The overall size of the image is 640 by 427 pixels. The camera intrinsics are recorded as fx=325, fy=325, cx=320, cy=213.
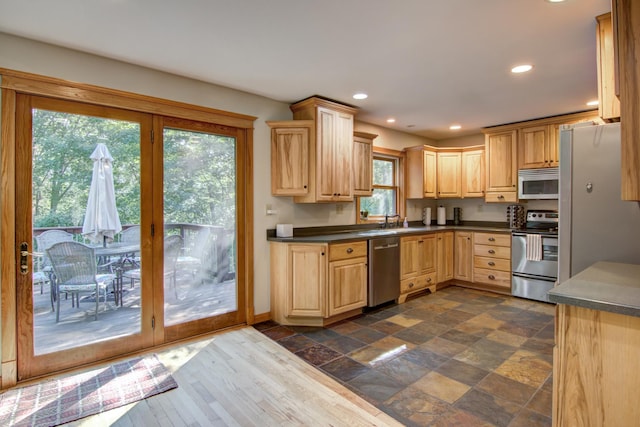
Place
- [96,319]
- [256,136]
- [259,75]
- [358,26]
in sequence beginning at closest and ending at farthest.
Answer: [358,26], [96,319], [259,75], [256,136]

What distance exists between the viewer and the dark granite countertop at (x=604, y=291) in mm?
1155

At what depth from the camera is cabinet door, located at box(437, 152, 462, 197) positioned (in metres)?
5.54

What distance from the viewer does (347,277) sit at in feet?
12.2

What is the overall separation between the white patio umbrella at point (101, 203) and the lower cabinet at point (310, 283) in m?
1.60

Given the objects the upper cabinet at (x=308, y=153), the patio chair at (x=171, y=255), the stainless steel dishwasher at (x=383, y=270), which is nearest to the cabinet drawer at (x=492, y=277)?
the stainless steel dishwasher at (x=383, y=270)

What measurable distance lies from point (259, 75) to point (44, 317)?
2698 millimetres

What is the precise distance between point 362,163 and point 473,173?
85.9 inches

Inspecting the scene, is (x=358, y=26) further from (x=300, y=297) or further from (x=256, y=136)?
(x=300, y=297)

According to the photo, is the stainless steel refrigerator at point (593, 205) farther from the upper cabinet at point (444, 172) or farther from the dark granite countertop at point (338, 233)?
the upper cabinet at point (444, 172)

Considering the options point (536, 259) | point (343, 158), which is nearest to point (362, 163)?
point (343, 158)

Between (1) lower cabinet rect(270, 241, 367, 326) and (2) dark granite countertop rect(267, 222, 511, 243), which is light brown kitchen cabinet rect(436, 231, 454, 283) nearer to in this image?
(2) dark granite countertop rect(267, 222, 511, 243)

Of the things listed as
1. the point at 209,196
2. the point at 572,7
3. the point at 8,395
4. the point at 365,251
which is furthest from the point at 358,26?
the point at 8,395

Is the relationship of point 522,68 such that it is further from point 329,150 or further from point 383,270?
point 383,270

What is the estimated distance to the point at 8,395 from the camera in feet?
7.36
